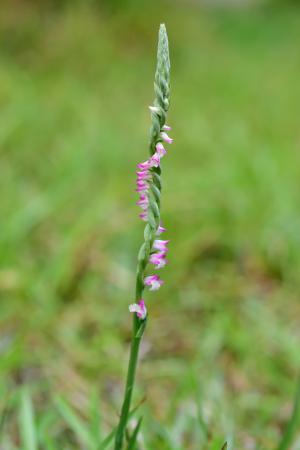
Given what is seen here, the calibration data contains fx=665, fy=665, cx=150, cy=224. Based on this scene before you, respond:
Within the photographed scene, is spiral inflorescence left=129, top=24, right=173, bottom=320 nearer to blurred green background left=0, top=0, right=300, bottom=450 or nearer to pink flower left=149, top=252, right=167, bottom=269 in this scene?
pink flower left=149, top=252, right=167, bottom=269

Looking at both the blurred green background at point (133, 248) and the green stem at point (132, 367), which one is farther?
the blurred green background at point (133, 248)

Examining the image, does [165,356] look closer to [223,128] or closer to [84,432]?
[84,432]

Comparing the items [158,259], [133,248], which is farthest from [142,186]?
[133,248]

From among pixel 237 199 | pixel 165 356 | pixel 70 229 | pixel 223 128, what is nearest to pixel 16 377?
pixel 165 356

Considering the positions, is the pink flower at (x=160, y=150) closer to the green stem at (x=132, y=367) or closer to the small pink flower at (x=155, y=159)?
the small pink flower at (x=155, y=159)

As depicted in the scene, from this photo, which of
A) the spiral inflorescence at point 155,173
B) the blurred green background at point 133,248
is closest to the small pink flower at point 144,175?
the spiral inflorescence at point 155,173

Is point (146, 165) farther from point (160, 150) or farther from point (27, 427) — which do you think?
point (27, 427)
